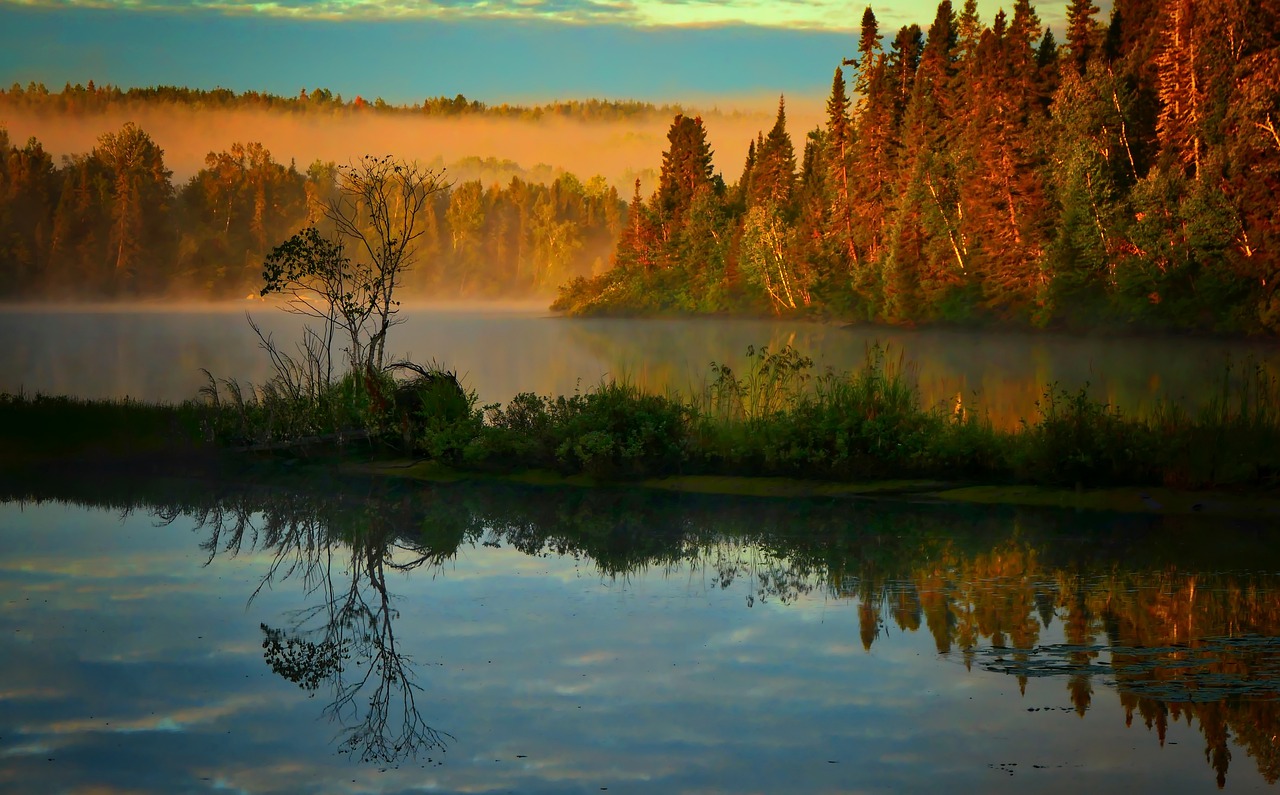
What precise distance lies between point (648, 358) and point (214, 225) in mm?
95917

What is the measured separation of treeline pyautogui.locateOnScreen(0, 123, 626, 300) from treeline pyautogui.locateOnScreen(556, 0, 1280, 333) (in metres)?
54.5

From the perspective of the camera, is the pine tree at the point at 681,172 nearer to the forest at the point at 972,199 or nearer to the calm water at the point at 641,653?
the forest at the point at 972,199

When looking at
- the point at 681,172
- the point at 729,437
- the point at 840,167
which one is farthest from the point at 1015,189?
the point at 729,437

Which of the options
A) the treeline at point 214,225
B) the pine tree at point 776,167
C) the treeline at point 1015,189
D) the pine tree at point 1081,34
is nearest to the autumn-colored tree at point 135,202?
the treeline at point 214,225

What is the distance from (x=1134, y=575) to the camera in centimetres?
895

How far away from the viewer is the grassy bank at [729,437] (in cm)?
1202

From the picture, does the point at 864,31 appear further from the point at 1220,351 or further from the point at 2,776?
the point at 2,776

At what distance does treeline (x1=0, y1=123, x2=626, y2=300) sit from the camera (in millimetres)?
112750

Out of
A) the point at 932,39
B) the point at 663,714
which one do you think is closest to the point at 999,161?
the point at 932,39

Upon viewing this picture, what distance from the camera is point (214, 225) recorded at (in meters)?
126

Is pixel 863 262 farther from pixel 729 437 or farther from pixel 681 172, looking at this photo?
pixel 729 437

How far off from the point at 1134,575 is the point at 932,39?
6326 centimetres

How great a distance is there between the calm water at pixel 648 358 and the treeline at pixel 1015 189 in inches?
96.6

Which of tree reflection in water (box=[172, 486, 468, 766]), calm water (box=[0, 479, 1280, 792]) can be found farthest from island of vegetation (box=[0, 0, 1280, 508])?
tree reflection in water (box=[172, 486, 468, 766])
